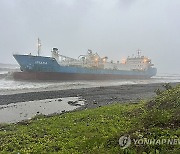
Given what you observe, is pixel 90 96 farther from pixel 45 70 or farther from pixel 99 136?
pixel 45 70

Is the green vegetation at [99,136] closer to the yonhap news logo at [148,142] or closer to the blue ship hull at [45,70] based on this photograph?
the yonhap news logo at [148,142]

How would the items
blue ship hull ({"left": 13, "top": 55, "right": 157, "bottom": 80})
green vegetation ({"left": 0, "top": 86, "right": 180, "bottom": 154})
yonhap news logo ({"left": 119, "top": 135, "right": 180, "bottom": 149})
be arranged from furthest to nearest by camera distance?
1. blue ship hull ({"left": 13, "top": 55, "right": 157, "bottom": 80})
2. green vegetation ({"left": 0, "top": 86, "right": 180, "bottom": 154})
3. yonhap news logo ({"left": 119, "top": 135, "right": 180, "bottom": 149})

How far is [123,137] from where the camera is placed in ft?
25.0

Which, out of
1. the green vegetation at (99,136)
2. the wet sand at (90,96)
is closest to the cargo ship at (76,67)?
the wet sand at (90,96)

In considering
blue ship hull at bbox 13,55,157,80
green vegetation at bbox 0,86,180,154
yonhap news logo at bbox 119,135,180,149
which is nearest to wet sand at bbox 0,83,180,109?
green vegetation at bbox 0,86,180,154

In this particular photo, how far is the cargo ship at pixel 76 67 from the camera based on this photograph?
6241 cm

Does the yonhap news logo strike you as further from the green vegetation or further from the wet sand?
the wet sand

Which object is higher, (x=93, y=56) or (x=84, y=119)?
(x=93, y=56)

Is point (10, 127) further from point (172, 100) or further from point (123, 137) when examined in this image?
point (172, 100)

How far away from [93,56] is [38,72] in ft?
93.8

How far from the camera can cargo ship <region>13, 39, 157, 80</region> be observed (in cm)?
6241

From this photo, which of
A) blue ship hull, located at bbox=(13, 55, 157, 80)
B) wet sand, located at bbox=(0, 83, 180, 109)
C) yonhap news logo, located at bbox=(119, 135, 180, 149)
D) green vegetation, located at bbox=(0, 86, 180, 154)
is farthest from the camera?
blue ship hull, located at bbox=(13, 55, 157, 80)

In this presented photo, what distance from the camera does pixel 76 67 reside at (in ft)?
225

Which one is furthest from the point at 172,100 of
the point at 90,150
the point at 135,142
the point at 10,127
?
the point at 10,127
